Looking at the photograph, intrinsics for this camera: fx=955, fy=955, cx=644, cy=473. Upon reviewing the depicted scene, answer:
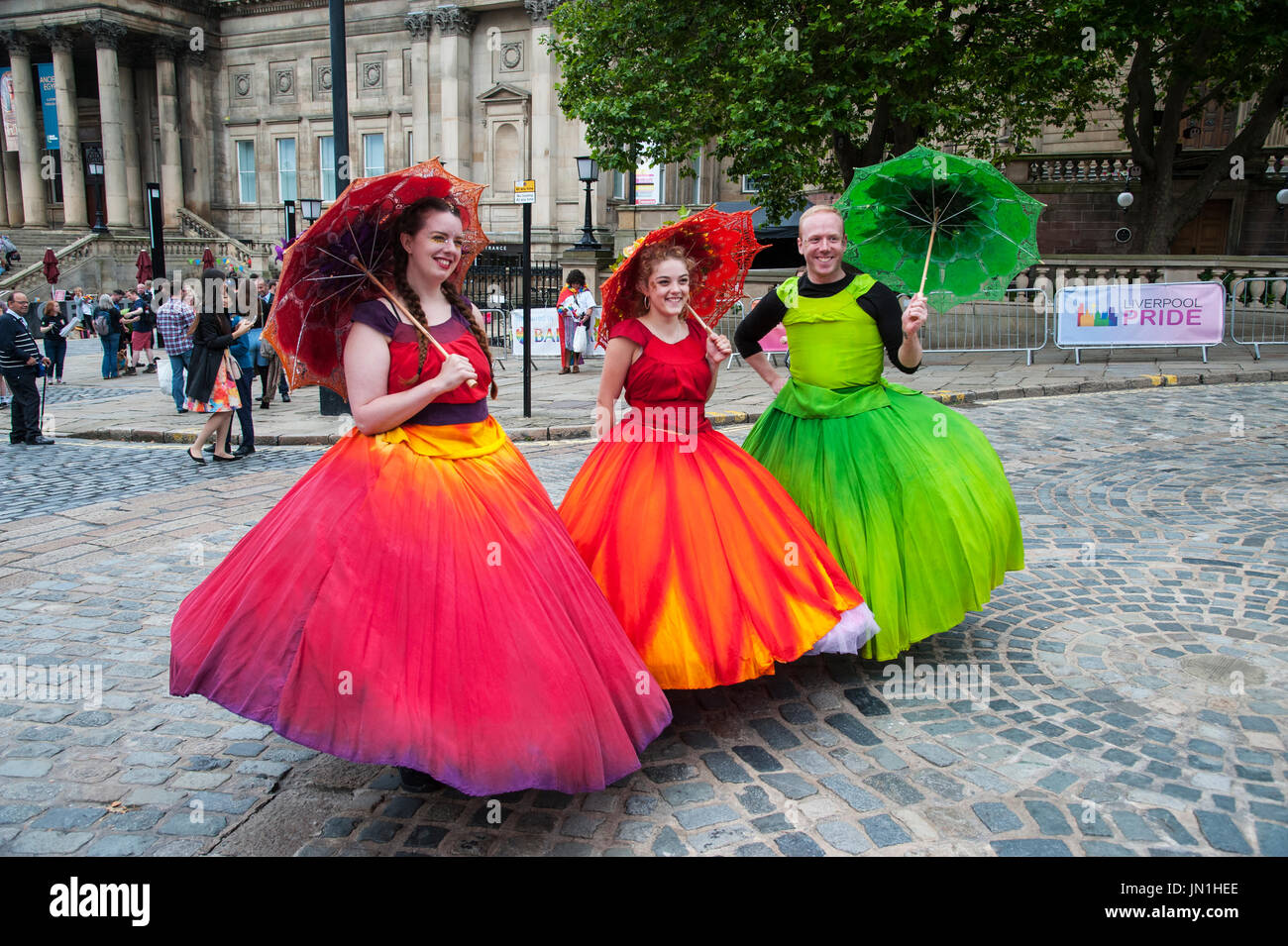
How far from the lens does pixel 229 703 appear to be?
3.05 metres

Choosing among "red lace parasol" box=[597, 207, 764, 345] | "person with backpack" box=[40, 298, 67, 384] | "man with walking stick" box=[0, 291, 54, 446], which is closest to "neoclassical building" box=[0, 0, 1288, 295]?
"person with backpack" box=[40, 298, 67, 384]

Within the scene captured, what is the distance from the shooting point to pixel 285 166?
41062 millimetres

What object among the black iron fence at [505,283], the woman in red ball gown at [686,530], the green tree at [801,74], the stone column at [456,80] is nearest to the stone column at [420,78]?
the stone column at [456,80]

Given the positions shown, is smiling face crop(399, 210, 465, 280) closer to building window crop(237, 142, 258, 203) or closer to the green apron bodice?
the green apron bodice

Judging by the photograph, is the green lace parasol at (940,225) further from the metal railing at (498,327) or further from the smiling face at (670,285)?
the metal railing at (498,327)

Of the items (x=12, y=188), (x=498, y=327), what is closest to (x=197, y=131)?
(x=12, y=188)

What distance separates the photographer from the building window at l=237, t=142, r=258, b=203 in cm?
4162

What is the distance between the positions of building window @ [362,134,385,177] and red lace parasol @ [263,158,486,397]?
127 feet

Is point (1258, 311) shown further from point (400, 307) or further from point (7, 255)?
point (7, 255)

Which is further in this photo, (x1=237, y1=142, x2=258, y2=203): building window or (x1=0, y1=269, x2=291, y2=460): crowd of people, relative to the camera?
(x1=237, y1=142, x2=258, y2=203): building window

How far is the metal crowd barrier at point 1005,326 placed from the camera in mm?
17656

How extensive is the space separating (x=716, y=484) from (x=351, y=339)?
1595 millimetres

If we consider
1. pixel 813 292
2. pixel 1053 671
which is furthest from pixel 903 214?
pixel 1053 671
